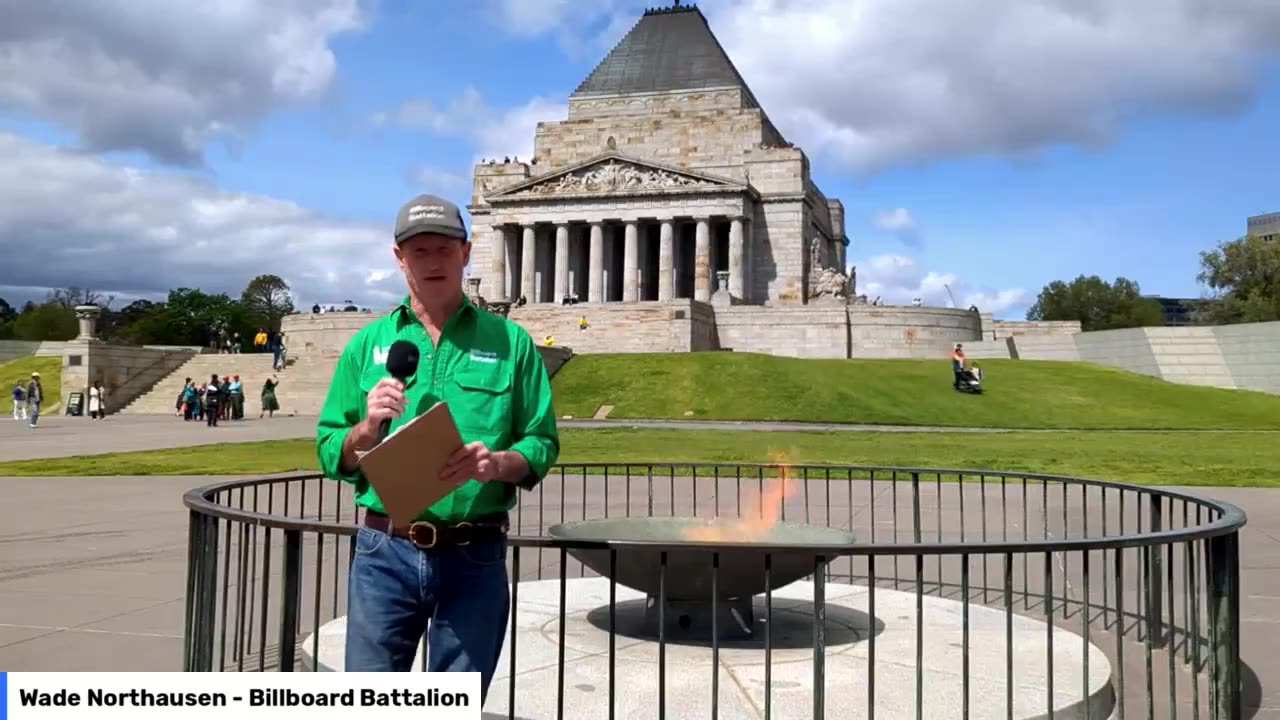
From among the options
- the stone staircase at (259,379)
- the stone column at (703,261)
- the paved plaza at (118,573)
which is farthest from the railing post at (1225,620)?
the stone column at (703,261)

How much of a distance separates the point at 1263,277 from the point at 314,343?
64.6m

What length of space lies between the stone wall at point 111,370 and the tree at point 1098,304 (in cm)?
9087

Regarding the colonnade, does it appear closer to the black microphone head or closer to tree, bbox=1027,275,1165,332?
tree, bbox=1027,275,1165,332

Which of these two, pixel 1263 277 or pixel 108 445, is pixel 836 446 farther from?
pixel 1263 277

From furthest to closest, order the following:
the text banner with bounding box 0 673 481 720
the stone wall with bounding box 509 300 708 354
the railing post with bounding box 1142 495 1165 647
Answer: the stone wall with bounding box 509 300 708 354
the railing post with bounding box 1142 495 1165 647
the text banner with bounding box 0 673 481 720

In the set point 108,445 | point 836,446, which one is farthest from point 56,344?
point 836,446

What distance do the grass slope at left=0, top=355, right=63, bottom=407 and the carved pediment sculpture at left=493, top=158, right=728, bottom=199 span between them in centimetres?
3189

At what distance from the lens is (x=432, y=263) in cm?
388

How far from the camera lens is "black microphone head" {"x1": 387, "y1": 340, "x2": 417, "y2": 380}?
3541 mm

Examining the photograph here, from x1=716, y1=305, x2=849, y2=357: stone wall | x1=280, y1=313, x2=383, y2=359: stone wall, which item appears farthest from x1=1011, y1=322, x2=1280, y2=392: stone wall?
x1=280, y1=313, x2=383, y2=359: stone wall

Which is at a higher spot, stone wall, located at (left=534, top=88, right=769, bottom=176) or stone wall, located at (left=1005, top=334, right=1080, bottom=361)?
stone wall, located at (left=534, top=88, right=769, bottom=176)

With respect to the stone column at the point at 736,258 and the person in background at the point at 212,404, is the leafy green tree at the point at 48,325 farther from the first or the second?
the person in background at the point at 212,404

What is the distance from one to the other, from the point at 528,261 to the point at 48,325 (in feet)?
177

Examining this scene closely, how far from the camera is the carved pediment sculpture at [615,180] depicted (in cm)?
7112
